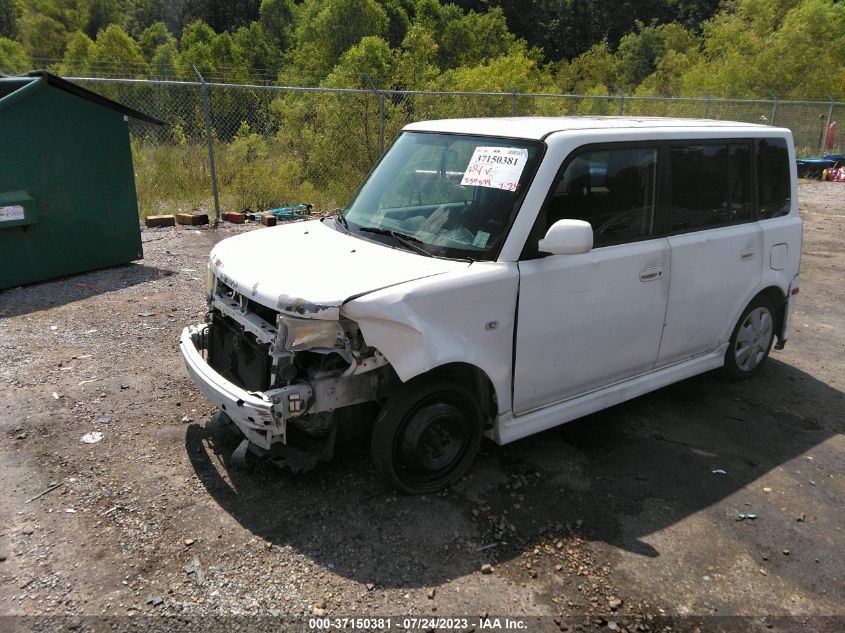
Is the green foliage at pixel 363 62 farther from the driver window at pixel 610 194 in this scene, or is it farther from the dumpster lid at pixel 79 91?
the driver window at pixel 610 194

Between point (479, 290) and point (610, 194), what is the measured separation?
1.16 metres

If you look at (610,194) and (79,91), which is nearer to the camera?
(610,194)

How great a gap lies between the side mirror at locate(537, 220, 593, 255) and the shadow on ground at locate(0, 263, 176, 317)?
5279 millimetres

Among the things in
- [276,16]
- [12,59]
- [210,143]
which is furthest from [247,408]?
[276,16]

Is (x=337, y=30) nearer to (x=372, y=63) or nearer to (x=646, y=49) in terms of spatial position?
(x=372, y=63)

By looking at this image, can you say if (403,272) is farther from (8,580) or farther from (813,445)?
(813,445)

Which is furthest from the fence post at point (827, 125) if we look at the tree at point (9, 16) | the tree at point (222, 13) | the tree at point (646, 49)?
the tree at point (9, 16)

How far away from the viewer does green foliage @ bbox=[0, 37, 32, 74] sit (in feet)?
105

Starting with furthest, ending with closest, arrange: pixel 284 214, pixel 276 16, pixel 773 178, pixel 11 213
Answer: pixel 276 16 < pixel 284 214 < pixel 11 213 < pixel 773 178

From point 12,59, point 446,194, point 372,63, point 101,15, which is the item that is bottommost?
point 446,194

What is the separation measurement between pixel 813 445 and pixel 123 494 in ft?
14.2

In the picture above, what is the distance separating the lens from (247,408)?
3100mm

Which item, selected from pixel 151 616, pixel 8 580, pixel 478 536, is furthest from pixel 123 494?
pixel 478 536

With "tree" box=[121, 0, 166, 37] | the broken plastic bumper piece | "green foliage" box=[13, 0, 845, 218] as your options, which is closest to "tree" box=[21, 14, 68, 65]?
"green foliage" box=[13, 0, 845, 218]
